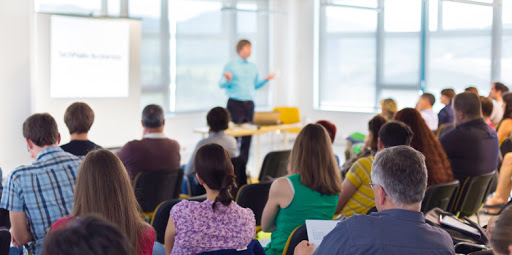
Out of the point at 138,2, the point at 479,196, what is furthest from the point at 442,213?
the point at 138,2

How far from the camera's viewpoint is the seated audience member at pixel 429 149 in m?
4.09

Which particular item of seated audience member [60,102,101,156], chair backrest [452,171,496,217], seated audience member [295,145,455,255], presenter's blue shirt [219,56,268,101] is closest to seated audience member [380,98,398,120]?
chair backrest [452,171,496,217]

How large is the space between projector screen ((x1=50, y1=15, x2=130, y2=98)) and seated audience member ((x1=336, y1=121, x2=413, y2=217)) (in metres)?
4.89

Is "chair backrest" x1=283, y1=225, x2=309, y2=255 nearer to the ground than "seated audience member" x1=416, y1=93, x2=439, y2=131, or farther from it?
nearer to the ground

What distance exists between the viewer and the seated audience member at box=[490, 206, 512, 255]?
1.52 meters

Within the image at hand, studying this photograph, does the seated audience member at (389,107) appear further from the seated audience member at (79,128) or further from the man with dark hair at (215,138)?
the seated audience member at (79,128)

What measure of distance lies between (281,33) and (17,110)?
598 cm

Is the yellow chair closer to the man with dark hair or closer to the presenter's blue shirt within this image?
the presenter's blue shirt

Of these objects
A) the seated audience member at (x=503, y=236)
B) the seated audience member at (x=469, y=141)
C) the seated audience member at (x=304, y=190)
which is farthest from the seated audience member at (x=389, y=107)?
the seated audience member at (x=503, y=236)

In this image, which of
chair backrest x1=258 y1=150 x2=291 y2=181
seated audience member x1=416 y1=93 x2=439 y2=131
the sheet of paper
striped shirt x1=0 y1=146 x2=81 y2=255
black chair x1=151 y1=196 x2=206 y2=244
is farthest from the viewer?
seated audience member x1=416 y1=93 x2=439 y2=131

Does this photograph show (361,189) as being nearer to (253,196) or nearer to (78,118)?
(253,196)

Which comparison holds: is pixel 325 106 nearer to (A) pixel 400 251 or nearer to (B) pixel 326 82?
(B) pixel 326 82

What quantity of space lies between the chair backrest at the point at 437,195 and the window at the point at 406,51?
6.18m

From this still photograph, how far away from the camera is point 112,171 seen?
2.31 meters
